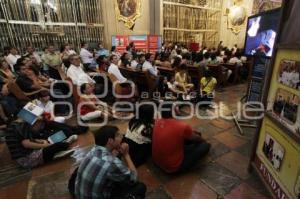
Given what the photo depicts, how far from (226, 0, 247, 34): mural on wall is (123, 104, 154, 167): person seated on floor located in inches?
532

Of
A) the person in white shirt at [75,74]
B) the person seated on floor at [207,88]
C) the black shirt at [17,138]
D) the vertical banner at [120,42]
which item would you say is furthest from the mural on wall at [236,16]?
the black shirt at [17,138]

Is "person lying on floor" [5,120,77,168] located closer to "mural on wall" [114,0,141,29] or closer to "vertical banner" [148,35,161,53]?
"vertical banner" [148,35,161,53]

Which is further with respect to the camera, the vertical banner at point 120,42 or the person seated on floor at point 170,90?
the vertical banner at point 120,42

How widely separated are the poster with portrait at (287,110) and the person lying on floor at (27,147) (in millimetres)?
2468

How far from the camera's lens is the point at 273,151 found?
170 centimetres

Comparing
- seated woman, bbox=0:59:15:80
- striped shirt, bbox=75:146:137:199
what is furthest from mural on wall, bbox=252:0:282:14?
striped shirt, bbox=75:146:137:199

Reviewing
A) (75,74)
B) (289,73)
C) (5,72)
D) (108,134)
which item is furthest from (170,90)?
(5,72)

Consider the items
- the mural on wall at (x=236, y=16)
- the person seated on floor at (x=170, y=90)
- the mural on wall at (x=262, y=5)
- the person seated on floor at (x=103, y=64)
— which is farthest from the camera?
the mural on wall at (x=236, y=16)

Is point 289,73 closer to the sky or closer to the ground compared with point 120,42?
closer to the ground

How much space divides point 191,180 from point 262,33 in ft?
7.39

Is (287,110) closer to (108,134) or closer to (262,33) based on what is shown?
(108,134)

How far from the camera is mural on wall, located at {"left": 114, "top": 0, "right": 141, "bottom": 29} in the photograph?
9227mm

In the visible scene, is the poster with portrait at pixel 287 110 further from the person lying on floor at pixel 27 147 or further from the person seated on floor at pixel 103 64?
Result: the person seated on floor at pixel 103 64

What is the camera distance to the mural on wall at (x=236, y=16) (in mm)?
12781
